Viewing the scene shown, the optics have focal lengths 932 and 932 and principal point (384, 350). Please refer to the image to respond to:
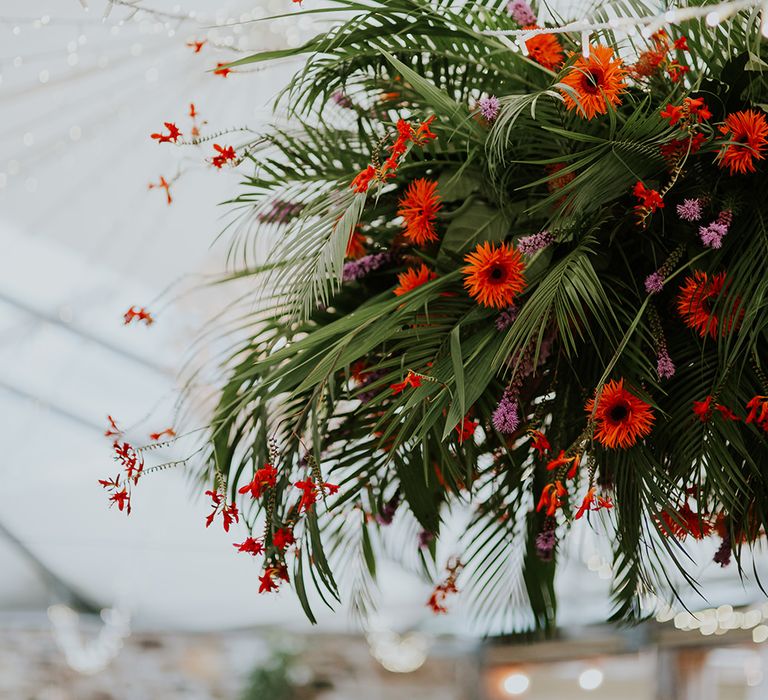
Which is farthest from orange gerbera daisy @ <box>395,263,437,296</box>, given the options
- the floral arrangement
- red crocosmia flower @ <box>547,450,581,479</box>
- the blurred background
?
the blurred background

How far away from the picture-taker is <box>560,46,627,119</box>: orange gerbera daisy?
0.79 m

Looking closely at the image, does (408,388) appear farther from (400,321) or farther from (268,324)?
(268,324)

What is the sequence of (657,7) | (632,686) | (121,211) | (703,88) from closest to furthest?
(703,88), (657,7), (121,211), (632,686)

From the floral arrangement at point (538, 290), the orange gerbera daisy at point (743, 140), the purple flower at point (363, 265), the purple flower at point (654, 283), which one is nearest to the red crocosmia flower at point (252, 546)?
the floral arrangement at point (538, 290)

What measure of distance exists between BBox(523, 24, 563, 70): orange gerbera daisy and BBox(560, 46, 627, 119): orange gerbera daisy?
119mm

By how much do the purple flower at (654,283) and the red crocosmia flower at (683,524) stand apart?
188 mm

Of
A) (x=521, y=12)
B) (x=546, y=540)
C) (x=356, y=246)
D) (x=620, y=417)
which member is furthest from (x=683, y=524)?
(x=521, y=12)

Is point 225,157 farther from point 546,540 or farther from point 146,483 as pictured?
point 146,483

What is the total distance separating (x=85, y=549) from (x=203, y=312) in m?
Answer: 2.43

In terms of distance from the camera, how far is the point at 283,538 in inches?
33.9

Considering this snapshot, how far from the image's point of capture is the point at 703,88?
0.86 meters

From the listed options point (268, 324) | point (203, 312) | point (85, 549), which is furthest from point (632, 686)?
point (268, 324)

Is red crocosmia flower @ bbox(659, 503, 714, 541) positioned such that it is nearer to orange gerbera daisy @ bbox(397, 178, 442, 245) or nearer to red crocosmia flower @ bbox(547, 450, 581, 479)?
red crocosmia flower @ bbox(547, 450, 581, 479)

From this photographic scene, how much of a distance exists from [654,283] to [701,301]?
5cm
